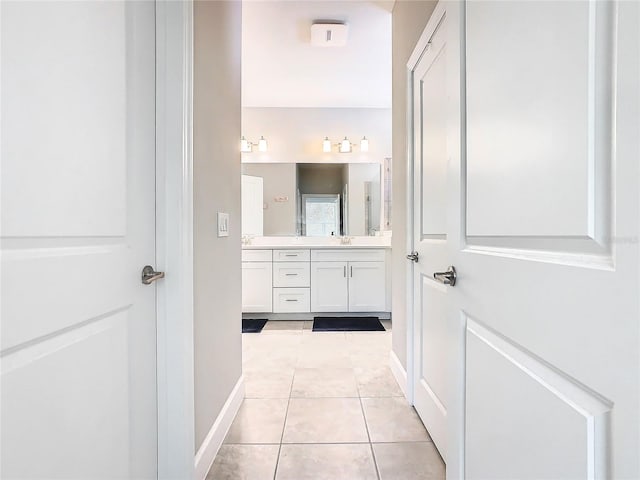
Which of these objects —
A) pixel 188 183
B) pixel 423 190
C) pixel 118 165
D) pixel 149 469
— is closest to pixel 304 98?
pixel 423 190

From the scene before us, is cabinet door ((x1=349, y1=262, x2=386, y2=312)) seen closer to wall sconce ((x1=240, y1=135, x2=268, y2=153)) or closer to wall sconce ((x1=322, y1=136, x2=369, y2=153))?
wall sconce ((x1=322, y1=136, x2=369, y2=153))

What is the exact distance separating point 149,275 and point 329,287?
3078 mm

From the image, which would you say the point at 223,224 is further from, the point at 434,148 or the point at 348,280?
the point at 348,280

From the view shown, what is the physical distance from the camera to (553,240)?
1.99ft

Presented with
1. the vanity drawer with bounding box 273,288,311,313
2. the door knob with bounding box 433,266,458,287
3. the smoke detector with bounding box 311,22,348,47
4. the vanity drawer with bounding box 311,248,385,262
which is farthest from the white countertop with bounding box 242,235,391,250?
the door knob with bounding box 433,266,458,287

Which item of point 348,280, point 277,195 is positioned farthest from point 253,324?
point 277,195

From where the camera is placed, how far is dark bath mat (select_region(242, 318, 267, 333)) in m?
3.74

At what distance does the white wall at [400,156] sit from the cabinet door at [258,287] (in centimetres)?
195

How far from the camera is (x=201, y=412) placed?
1.45 metres

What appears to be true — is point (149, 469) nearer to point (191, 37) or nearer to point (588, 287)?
point (588, 287)

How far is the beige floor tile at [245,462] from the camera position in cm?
146

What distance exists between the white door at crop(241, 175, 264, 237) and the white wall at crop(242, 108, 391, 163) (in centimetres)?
30

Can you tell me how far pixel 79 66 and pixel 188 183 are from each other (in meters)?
0.50

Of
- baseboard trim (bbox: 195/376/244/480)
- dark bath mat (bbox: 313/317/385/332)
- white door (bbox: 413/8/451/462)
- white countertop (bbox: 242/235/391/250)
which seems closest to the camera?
baseboard trim (bbox: 195/376/244/480)
